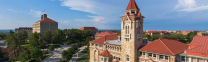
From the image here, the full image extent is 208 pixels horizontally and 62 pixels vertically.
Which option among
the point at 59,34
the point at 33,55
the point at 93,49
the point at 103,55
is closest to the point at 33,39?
the point at 59,34

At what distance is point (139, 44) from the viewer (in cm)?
2688

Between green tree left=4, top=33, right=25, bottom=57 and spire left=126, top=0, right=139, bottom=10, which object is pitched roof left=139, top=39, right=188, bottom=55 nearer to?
spire left=126, top=0, right=139, bottom=10

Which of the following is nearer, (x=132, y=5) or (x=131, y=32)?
(x=131, y=32)

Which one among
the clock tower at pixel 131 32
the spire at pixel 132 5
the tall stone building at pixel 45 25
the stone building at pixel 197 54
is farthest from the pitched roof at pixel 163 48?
the tall stone building at pixel 45 25

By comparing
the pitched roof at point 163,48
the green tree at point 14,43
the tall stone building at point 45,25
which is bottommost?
the green tree at point 14,43

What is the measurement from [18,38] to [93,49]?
159 feet

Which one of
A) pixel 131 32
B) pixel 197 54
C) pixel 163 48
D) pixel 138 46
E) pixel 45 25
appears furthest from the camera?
pixel 45 25

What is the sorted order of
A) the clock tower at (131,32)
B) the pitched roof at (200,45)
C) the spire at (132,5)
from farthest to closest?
the spire at (132,5) < the clock tower at (131,32) < the pitched roof at (200,45)

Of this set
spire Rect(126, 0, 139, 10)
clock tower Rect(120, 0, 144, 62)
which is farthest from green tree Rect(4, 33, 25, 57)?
spire Rect(126, 0, 139, 10)

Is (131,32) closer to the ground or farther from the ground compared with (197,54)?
farther from the ground

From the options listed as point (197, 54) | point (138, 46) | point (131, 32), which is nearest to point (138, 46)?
point (138, 46)

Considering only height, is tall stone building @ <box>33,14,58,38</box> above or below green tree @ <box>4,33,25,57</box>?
above

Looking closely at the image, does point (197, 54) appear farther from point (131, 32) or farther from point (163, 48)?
point (131, 32)

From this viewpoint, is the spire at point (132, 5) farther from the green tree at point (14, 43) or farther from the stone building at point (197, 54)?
the green tree at point (14, 43)
